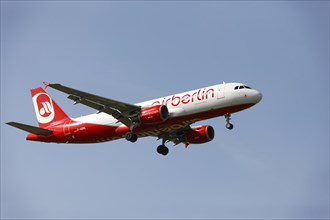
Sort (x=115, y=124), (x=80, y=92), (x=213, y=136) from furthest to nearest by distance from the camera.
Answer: (x=213, y=136)
(x=115, y=124)
(x=80, y=92)

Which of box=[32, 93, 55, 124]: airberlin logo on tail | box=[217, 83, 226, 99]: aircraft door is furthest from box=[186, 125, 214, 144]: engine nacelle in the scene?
box=[32, 93, 55, 124]: airberlin logo on tail

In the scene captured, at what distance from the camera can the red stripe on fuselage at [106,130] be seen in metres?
54.9

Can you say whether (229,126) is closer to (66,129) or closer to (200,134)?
(200,134)

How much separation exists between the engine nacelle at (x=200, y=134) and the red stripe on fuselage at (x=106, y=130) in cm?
314

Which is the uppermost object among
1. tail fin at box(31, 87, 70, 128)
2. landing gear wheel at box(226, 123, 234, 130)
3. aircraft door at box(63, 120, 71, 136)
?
tail fin at box(31, 87, 70, 128)

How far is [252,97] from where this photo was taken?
5469cm

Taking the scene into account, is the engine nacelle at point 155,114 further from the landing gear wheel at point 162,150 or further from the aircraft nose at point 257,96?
the landing gear wheel at point 162,150

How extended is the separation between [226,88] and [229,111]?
6.23ft

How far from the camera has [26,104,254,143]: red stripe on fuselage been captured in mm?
54906

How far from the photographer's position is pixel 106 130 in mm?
58812

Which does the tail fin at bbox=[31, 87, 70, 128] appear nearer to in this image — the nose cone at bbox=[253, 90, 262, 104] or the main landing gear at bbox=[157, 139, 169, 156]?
the main landing gear at bbox=[157, 139, 169, 156]

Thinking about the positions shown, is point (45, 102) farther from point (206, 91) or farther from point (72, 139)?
point (206, 91)

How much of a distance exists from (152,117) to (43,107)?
15154 mm

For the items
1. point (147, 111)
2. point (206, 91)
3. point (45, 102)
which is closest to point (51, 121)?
point (45, 102)
